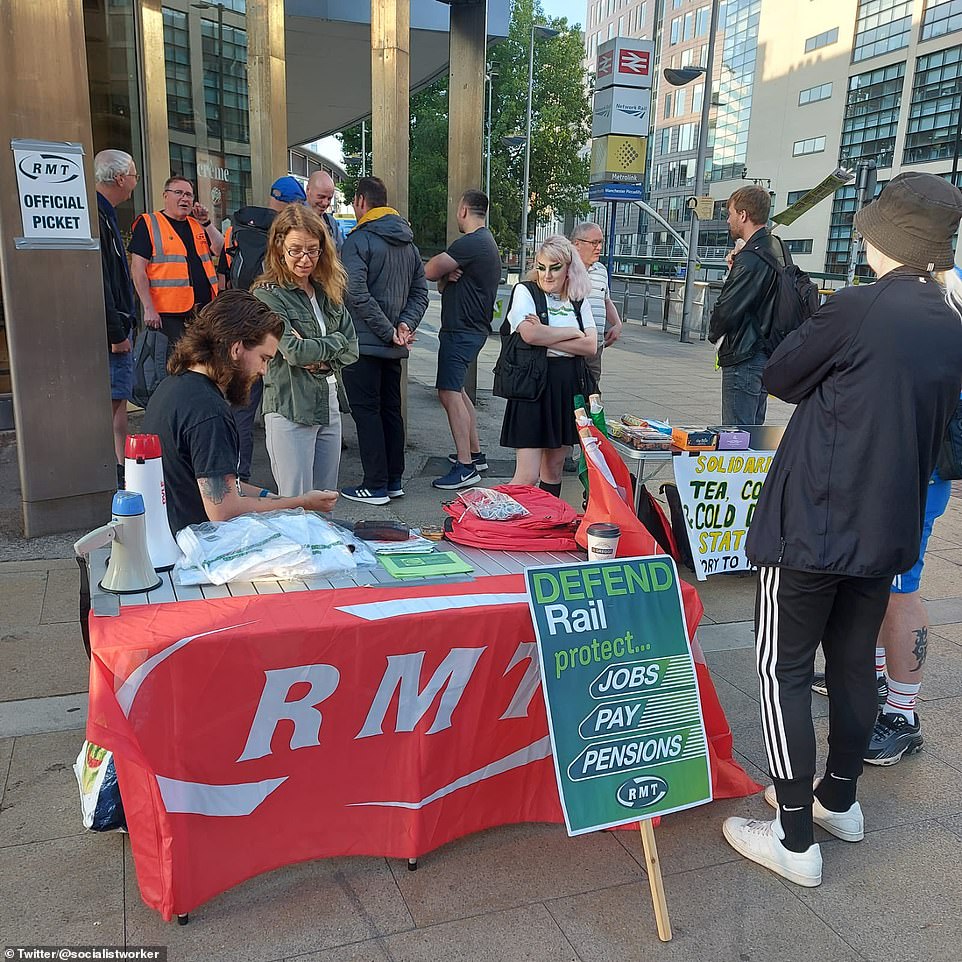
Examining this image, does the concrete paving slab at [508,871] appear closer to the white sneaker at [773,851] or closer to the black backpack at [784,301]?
the white sneaker at [773,851]

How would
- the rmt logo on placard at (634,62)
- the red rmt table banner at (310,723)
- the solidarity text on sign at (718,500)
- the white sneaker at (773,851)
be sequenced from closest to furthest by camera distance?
the red rmt table banner at (310,723), the white sneaker at (773,851), the solidarity text on sign at (718,500), the rmt logo on placard at (634,62)

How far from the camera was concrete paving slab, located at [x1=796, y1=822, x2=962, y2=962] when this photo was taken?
2.27 metres

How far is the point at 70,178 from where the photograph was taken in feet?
14.9

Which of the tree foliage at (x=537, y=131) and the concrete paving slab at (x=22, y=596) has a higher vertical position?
the tree foliage at (x=537, y=131)

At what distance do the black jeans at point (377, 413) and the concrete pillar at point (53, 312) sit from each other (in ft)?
4.96

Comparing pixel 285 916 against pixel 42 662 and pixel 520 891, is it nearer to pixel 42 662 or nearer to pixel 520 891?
pixel 520 891

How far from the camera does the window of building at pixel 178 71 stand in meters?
8.45

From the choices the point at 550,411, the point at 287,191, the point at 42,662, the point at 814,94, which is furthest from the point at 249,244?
the point at 814,94

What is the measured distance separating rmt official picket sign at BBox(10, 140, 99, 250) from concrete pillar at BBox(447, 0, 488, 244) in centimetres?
372

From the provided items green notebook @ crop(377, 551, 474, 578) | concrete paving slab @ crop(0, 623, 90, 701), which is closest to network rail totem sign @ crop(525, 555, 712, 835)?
green notebook @ crop(377, 551, 474, 578)

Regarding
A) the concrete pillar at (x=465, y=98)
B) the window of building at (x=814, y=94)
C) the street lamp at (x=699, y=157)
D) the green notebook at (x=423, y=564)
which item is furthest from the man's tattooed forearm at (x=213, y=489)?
the window of building at (x=814, y=94)

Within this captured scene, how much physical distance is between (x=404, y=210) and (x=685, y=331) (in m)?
12.6

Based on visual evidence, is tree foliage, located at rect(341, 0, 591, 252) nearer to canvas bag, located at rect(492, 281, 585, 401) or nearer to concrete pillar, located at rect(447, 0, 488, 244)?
concrete pillar, located at rect(447, 0, 488, 244)

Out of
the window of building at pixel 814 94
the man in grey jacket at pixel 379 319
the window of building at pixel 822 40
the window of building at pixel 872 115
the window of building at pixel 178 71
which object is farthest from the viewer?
the window of building at pixel 814 94
